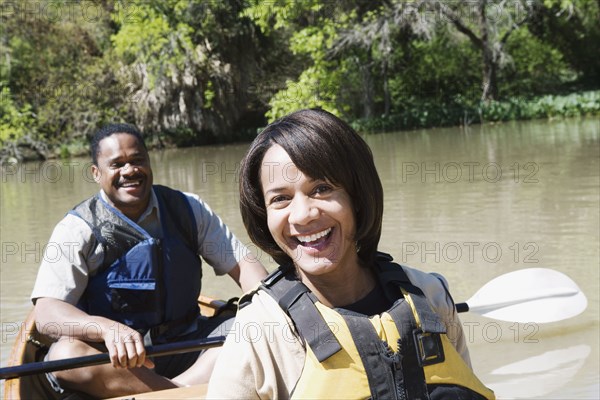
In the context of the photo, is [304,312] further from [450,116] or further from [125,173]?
[450,116]

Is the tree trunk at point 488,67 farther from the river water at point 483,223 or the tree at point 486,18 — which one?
the river water at point 483,223

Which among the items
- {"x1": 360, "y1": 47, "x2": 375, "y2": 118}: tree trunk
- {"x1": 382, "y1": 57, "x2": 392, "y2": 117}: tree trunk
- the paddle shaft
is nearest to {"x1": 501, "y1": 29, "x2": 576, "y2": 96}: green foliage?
{"x1": 382, "y1": 57, "x2": 392, "y2": 117}: tree trunk

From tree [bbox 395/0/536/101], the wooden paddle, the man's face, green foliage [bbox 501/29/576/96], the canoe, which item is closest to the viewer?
the wooden paddle

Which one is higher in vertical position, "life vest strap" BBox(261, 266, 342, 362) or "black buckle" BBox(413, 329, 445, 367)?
"life vest strap" BBox(261, 266, 342, 362)

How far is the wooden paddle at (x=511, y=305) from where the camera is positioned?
283 centimetres

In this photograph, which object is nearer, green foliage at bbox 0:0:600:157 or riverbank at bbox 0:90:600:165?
green foliage at bbox 0:0:600:157

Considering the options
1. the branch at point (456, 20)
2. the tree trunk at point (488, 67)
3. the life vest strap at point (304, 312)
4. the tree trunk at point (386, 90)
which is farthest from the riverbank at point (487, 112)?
the life vest strap at point (304, 312)

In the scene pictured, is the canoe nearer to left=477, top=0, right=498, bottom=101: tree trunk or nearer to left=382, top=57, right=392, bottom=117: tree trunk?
left=382, top=57, right=392, bottom=117: tree trunk

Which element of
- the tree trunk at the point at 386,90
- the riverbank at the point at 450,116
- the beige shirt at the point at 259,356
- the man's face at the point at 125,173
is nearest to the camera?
the beige shirt at the point at 259,356

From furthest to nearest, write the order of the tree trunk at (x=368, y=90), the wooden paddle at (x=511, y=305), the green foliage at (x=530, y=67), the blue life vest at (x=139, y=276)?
the green foliage at (x=530, y=67) < the tree trunk at (x=368, y=90) < the blue life vest at (x=139, y=276) < the wooden paddle at (x=511, y=305)

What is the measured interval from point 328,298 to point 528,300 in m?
1.55

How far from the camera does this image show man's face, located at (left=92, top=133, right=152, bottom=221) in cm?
349

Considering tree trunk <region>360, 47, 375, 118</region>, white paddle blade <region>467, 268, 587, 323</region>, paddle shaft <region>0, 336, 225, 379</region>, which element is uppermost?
tree trunk <region>360, 47, 375, 118</region>

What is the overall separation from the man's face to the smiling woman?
1.97m
